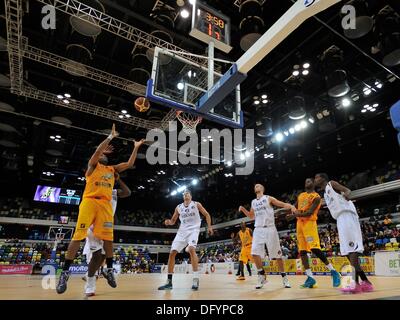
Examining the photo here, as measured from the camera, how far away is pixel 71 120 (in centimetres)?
1595

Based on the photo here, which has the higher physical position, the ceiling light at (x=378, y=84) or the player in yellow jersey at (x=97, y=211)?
the ceiling light at (x=378, y=84)

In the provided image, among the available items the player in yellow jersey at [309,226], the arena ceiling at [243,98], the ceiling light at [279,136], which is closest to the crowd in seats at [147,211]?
the arena ceiling at [243,98]

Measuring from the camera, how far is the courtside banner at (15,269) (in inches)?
654

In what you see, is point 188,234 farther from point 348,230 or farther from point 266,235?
point 348,230

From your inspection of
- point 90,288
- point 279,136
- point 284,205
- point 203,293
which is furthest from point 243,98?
point 90,288

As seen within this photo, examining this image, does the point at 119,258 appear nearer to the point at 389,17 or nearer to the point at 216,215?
the point at 216,215

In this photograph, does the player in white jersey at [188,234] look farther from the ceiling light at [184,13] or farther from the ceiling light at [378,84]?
the ceiling light at [378,84]

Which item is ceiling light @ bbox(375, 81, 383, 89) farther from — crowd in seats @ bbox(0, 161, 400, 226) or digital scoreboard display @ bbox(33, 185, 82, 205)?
digital scoreboard display @ bbox(33, 185, 82, 205)

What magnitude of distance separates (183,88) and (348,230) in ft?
16.0

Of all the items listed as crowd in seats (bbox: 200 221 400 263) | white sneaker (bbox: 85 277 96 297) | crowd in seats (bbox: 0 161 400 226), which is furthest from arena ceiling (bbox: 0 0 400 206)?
white sneaker (bbox: 85 277 96 297)

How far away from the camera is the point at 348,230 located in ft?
14.3

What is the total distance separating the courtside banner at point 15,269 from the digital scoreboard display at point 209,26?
1739cm

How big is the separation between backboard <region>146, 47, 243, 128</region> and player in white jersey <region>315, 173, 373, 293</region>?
11.3 ft
